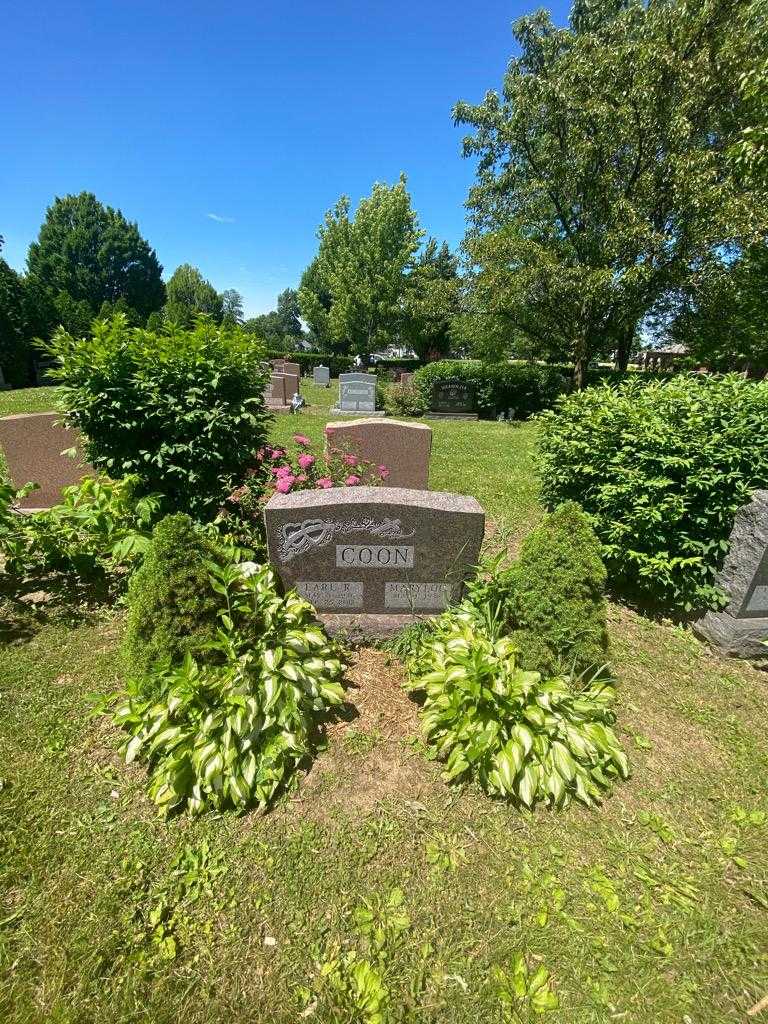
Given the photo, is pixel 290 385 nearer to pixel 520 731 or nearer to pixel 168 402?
pixel 168 402

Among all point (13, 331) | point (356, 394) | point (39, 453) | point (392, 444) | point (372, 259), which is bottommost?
point (39, 453)

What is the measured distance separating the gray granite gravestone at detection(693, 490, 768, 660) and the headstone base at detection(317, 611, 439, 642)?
8.43 feet

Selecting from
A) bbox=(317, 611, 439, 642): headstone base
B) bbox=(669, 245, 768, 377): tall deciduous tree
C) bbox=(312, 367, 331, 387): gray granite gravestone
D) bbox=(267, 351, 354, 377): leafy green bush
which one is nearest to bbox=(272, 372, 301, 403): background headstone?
bbox=(312, 367, 331, 387): gray granite gravestone

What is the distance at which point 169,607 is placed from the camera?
8.32ft

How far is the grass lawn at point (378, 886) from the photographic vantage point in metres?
1.72

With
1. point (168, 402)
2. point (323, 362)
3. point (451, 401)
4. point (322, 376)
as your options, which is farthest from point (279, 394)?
point (323, 362)

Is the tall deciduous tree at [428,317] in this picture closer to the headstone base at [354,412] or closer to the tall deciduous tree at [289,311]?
the headstone base at [354,412]

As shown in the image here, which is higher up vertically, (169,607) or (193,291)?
(193,291)

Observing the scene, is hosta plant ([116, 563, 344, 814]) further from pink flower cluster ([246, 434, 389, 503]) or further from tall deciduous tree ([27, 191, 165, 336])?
tall deciduous tree ([27, 191, 165, 336])

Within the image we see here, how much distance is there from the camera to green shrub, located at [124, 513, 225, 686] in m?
2.50

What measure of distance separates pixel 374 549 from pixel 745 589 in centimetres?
315

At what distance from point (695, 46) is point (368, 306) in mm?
23015

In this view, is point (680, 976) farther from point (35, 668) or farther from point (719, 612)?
point (35, 668)

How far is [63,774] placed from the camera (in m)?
2.51
